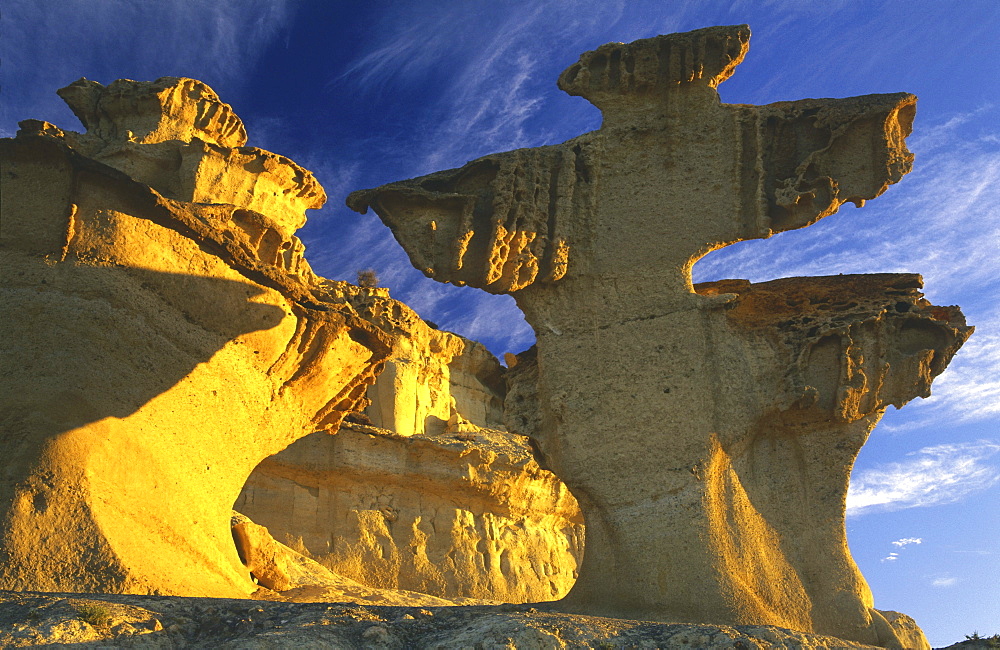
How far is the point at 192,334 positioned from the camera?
373 inches

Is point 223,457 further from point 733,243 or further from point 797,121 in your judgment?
point 797,121

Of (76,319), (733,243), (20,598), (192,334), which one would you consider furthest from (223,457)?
(733,243)

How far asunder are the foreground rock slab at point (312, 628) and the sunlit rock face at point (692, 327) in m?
2.29

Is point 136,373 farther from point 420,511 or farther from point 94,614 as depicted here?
point 420,511

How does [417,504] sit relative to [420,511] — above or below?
above

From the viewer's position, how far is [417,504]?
59.1 feet

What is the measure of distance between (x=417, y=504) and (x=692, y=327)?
948 centimetres

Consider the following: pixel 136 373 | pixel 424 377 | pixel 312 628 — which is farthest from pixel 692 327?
pixel 424 377

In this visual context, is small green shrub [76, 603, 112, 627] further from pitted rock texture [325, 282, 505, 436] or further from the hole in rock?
pitted rock texture [325, 282, 505, 436]

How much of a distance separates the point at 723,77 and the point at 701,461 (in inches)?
160

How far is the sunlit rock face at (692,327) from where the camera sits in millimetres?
8828

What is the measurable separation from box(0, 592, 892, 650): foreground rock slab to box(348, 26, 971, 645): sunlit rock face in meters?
2.29

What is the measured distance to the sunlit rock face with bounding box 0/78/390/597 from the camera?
26.0 feet

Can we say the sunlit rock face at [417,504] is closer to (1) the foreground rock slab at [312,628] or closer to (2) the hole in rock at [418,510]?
(2) the hole in rock at [418,510]
